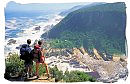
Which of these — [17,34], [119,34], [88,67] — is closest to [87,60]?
[88,67]

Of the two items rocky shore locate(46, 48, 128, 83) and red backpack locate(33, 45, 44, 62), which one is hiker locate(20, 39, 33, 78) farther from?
rocky shore locate(46, 48, 128, 83)

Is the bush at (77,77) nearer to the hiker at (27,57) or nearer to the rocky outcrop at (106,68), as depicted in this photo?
the rocky outcrop at (106,68)

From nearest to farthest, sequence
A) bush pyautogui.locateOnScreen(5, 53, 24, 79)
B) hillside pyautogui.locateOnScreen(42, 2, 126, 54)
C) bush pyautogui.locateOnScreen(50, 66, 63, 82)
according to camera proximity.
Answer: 1. bush pyautogui.locateOnScreen(50, 66, 63, 82)
2. bush pyautogui.locateOnScreen(5, 53, 24, 79)
3. hillside pyautogui.locateOnScreen(42, 2, 126, 54)

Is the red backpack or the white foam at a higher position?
the white foam

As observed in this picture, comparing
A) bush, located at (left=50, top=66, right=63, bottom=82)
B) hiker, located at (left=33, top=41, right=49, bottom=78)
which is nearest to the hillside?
bush, located at (left=50, top=66, right=63, bottom=82)

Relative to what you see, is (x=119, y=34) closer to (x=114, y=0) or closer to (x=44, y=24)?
(x=114, y=0)
